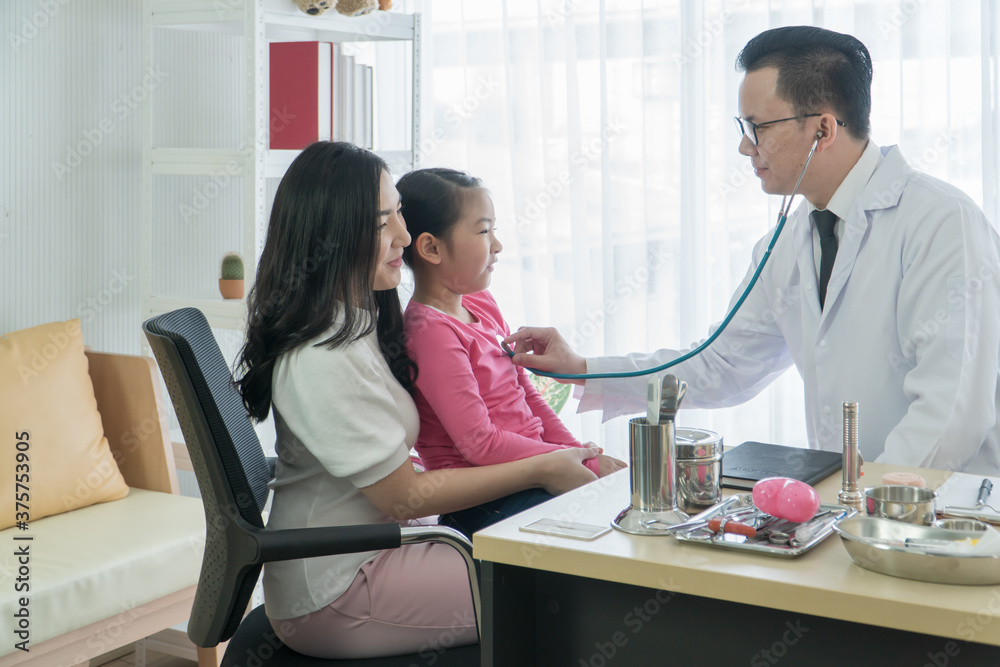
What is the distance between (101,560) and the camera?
1.86 meters

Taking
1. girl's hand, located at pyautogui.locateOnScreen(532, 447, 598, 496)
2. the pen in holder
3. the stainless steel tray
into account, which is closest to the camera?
the stainless steel tray

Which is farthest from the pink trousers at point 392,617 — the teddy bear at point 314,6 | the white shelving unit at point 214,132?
the teddy bear at point 314,6

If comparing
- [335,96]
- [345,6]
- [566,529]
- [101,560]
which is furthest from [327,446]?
[345,6]

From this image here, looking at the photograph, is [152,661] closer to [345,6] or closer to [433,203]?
[433,203]

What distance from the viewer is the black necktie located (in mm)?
1835

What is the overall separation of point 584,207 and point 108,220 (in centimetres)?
136

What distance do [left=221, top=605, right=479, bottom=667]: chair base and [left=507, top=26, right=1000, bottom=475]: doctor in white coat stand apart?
0.58 metres

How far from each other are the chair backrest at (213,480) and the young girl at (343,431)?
9 cm

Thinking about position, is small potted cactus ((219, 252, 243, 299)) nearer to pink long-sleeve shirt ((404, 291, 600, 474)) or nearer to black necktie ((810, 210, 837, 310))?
pink long-sleeve shirt ((404, 291, 600, 474))

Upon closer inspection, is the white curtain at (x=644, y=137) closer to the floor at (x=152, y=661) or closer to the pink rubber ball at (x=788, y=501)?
the floor at (x=152, y=661)

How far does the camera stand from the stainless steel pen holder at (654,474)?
102cm

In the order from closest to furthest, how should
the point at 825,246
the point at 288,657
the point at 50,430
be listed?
the point at 288,657
the point at 825,246
the point at 50,430

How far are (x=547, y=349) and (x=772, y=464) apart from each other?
2.09ft

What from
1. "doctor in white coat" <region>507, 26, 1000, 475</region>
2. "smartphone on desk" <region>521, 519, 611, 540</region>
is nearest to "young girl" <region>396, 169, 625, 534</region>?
"doctor in white coat" <region>507, 26, 1000, 475</region>
